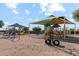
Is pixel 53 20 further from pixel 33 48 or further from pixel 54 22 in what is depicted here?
pixel 33 48

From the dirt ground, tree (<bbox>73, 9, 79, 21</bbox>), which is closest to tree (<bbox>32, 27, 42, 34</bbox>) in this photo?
the dirt ground

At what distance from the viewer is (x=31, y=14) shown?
6988 mm

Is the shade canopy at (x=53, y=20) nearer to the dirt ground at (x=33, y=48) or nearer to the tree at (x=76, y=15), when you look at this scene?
the tree at (x=76, y=15)

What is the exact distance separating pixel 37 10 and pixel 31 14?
0.47ft

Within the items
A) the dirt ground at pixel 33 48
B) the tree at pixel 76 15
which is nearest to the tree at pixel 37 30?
the dirt ground at pixel 33 48

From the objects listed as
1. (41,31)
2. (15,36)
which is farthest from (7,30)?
(41,31)

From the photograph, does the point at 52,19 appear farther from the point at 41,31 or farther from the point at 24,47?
the point at 24,47

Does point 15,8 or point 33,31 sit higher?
point 15,8

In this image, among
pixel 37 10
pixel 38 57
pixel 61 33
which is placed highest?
pixel 37 10

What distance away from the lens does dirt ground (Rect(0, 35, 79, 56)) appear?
687 centimetres

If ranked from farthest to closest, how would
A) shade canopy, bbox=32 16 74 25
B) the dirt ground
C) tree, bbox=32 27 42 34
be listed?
1. tree, bbox=32 27 42 34
2. shade canopy, bbox=32 16 74 25
3. the dirt ground

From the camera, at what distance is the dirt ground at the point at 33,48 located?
22.5ft

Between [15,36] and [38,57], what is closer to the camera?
[38,57]

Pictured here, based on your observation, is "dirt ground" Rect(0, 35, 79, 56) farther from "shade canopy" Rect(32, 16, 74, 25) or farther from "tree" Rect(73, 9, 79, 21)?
"tree" Rect(73, 9, 79, 21)
